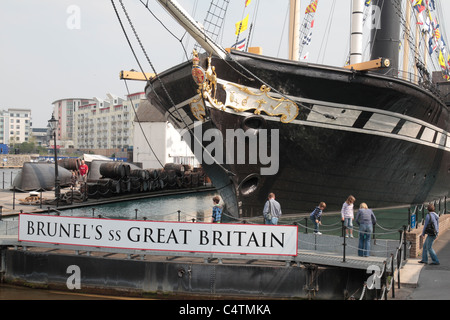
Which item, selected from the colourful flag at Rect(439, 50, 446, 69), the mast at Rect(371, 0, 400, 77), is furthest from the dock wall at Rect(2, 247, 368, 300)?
the colourful flag at Rect(439, 50, 446, 69)

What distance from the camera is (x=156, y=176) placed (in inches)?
1100

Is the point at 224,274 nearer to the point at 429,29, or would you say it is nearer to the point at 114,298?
the point at 114,298

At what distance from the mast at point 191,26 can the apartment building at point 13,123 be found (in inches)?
7287

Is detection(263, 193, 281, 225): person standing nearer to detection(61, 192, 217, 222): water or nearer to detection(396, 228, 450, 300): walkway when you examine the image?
detection(396, 228, 450, 300): walkway

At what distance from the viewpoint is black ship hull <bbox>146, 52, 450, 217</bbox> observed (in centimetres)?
1320

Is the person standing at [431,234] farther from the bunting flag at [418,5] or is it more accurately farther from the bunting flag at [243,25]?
the bunting flag at [418,5]

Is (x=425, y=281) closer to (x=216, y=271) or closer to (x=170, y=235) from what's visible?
(x=216, y=271)

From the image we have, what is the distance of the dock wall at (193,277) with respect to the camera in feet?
29.2

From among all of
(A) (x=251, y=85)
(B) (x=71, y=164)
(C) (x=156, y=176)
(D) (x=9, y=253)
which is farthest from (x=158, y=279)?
(B) (x=71, y=164)

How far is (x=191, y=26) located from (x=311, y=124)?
490 cm

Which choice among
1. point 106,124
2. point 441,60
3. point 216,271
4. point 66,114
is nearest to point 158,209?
point 216,271

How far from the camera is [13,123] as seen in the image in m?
183

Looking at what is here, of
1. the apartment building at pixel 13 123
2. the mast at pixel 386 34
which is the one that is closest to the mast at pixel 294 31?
the mast at pixel 386 34

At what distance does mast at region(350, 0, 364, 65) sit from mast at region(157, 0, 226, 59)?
5.41 meters
